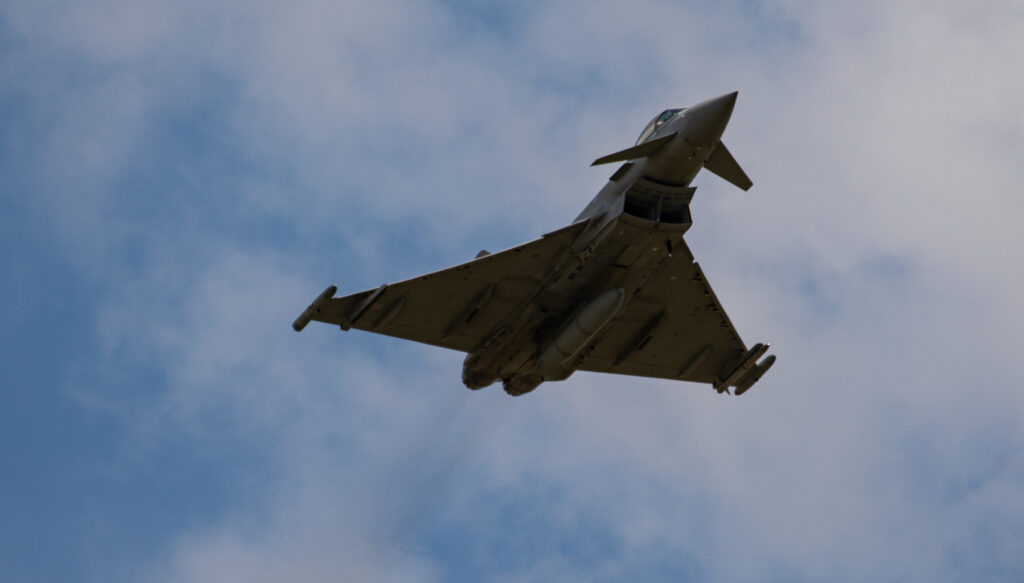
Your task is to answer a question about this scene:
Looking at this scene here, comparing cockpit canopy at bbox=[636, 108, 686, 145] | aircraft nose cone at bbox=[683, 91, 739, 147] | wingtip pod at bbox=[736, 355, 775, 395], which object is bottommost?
wingtip pod at bbox=[736, 355, 775, 395]

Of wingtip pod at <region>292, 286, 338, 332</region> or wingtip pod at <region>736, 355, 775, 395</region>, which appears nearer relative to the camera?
wingtip pod at <region>292, 286, 338, 332</region>

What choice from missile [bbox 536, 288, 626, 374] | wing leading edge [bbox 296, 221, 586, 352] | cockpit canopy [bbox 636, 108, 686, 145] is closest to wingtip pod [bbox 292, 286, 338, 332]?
wing leading edge [bbox 296, 221, 586, 352]

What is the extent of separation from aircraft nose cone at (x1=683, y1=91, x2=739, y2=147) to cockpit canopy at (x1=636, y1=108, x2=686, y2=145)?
1.21 metres

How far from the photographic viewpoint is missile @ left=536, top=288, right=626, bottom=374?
1613 inches

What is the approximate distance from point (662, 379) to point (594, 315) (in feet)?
27.7

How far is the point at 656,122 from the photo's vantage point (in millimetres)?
41344

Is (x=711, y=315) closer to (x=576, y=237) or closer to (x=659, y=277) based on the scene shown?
(x=659, y=277)

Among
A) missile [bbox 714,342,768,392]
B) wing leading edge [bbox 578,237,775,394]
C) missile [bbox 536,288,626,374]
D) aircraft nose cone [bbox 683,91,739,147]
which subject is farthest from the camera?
missile [bbox 714,342,768,392]

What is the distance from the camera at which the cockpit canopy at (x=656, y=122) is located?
40.8 metres

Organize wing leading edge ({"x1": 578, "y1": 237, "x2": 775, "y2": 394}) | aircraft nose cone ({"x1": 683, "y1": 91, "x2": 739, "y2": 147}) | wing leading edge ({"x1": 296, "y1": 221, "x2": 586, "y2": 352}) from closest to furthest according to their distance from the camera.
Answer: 1. aircraft nose cone ({"x1": 683, "y1": 91, "x2": 739, "y2": 147})
2. wing leading edge ({"x1": 296, "y1": 221, "x2": 586, "y2": 352})
3. wing leading edge ({"x1": 578, "y1": 237, "x2": 775, "y2": 394})

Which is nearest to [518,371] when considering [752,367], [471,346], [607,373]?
[471,346]

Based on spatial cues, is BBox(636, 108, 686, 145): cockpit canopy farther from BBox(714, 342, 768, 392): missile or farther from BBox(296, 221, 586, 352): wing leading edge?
BBox(714, 342, 768, 392): missile

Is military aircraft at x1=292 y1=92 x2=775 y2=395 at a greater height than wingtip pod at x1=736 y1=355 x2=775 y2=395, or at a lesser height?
greater

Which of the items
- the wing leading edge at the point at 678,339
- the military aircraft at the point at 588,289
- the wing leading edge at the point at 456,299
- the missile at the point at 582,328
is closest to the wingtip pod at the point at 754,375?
the wing leading edge at the point at 678,339
